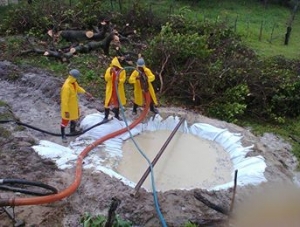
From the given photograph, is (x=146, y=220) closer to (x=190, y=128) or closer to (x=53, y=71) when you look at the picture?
(x=190, y=128)

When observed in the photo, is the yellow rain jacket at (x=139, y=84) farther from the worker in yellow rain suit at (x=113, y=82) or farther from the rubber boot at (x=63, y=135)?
the rubber boot at (x=63, y=135)

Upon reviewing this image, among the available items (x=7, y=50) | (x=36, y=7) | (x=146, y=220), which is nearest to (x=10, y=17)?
(x=36, y=7)

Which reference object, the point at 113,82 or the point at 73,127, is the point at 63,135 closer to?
the point at 73,127

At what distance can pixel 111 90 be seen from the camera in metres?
9.42

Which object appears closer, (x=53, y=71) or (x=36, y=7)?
(x=53, y=71)

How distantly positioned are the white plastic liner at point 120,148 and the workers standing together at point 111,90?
304 millimetres

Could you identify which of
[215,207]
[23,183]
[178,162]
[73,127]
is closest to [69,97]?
[73,127]

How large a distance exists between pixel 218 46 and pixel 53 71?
202 inches

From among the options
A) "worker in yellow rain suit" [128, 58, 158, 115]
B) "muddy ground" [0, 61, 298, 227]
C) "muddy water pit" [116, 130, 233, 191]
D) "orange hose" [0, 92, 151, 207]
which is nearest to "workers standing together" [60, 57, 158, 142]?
"worker in yellow rain suit" [128, 58, 158, 115]

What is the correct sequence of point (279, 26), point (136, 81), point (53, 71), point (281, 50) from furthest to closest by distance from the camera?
point (279, 26) → point (281, 50) → point (53, 71) → point (136, 81)

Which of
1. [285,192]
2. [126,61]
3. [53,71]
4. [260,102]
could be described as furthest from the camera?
[126,61]

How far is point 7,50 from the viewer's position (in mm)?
13664

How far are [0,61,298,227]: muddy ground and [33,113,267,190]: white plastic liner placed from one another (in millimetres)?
171

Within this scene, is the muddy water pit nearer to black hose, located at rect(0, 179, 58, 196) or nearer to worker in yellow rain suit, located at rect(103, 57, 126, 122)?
worker in yellow rain suit, located at rect(103, 57, 126, 122)
